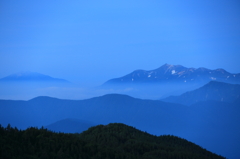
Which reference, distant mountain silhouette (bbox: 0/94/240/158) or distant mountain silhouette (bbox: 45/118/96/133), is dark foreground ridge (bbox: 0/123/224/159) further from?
distant mountain silhouette (bbox: 0/94/240/158)

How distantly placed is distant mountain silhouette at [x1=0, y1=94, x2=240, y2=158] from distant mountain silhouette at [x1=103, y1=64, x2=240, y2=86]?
29.6 ft

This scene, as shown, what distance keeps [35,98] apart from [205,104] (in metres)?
58.2

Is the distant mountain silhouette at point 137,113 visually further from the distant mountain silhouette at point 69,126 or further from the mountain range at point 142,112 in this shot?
the distant mountain silhouette at point 69,126

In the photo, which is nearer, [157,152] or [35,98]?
[157,152]

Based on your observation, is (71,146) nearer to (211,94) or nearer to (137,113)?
(137,113)

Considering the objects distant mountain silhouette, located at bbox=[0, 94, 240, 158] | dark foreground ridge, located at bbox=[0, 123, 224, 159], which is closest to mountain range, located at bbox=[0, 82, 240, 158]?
distant mountain silhouette, located at bbox=[0, 94, 240, 158]

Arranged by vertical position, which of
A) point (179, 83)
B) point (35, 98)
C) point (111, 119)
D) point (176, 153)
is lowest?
point (176, 153)

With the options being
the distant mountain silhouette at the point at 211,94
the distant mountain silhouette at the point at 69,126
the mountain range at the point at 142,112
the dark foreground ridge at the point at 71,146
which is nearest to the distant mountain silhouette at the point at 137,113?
the mountain range at the point at 142,112

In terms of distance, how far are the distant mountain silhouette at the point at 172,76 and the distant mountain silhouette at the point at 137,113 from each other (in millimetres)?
9018

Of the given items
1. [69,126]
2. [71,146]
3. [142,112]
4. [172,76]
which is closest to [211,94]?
[172,76]

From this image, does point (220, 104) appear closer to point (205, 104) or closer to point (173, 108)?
point (205, 104)

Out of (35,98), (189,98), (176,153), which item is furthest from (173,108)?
(176,153)

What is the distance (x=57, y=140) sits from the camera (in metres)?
20.7

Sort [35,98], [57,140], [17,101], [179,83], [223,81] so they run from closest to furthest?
[57,140], [17,101], [35,98], [223,81], [179,83]
